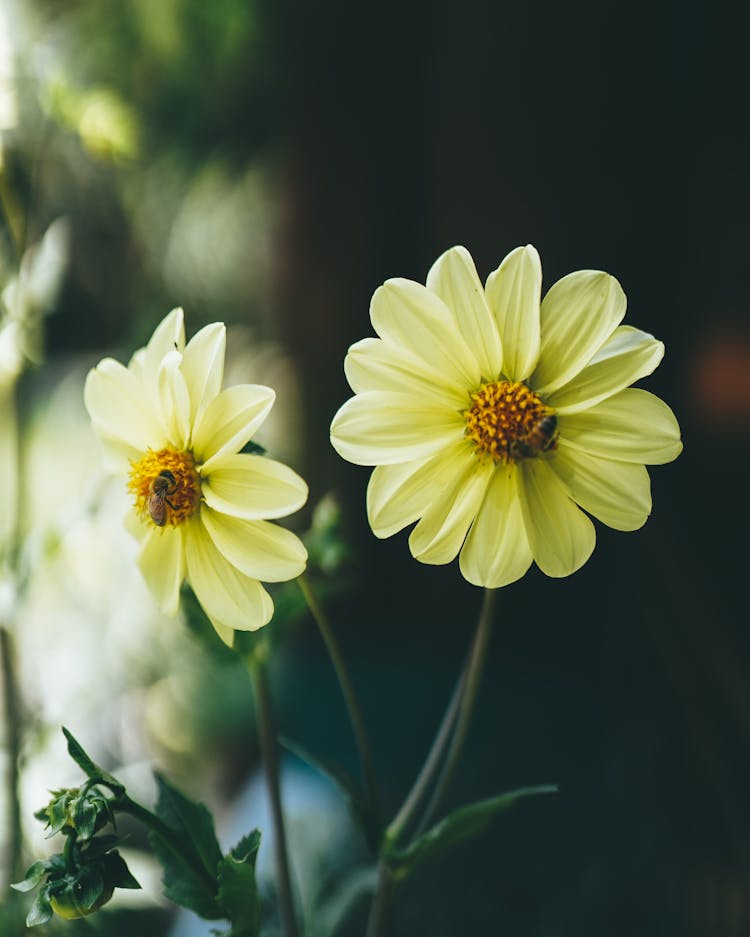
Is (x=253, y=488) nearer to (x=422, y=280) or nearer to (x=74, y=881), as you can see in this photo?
(x=74, y=881)

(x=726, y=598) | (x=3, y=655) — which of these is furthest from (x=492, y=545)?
(x=726, y=598)

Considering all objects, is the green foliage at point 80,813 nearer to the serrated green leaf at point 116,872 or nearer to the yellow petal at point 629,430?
the serrated green leaf at point 116,872

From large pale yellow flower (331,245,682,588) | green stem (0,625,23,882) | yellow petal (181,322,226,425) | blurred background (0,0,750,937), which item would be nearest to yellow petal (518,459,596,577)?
large pale yellow flower (331,245,682,588)

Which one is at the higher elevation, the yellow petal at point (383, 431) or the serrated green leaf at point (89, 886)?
the yellow petal at point (383, 431)

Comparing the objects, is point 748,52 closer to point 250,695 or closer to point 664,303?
point 664,303

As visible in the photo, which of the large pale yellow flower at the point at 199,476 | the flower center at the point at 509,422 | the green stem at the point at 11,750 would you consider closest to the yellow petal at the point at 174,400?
the large pale yellow flower at the point at 199,476

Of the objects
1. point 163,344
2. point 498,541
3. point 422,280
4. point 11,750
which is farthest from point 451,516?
point 422,280
